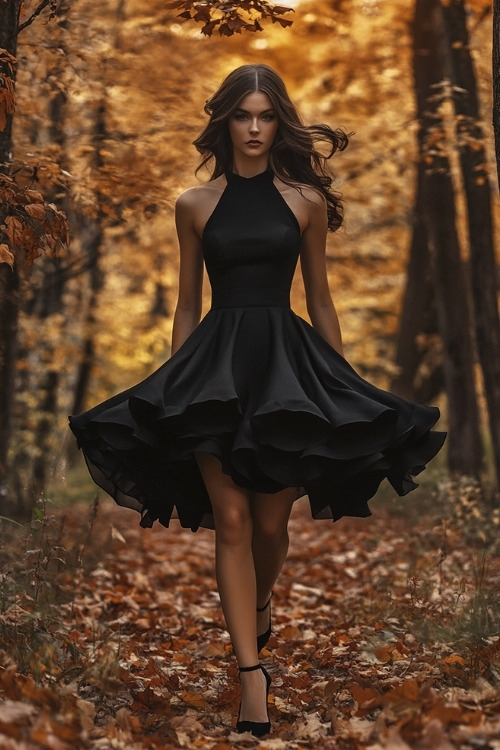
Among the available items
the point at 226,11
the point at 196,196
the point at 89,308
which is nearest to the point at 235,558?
the point at 196,196

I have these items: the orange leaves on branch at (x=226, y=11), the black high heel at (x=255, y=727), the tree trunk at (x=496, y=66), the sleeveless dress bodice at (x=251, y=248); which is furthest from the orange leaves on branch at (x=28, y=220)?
the black high heel at (x=255, y=727)

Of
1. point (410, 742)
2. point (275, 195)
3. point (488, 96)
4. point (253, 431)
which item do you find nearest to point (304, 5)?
point (488, 96)

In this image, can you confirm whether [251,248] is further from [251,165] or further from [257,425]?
[257,425]

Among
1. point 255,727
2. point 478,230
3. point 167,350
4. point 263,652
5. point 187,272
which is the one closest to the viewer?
point 255,727

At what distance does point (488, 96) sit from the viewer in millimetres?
10898

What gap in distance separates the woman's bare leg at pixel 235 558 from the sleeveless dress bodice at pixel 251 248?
772 millimetres

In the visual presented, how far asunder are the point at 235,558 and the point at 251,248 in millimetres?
1319

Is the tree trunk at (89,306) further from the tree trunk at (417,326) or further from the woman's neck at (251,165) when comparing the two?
the woman's neck at (251,165)

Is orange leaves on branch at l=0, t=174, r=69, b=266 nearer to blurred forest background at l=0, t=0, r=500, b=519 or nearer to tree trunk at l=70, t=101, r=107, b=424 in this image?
blurred forest background at l=0, t=0, r=500, b=519

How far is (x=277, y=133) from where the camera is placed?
433 cm

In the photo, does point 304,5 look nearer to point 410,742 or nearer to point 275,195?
point 275,195

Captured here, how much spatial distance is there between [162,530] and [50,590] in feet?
20.3

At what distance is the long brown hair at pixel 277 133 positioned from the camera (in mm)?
4199

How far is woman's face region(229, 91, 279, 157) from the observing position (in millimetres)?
4191
